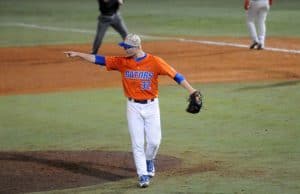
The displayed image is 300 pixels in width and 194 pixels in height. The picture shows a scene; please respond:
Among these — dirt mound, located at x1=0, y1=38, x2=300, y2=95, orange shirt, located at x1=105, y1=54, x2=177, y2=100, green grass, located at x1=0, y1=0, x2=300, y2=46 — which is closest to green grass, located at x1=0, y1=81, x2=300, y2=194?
orange shirt, located at x1=105, y1=54, x2=177, y2=100

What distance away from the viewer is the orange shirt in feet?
32.3

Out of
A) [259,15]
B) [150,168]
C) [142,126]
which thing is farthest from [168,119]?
[259,15]

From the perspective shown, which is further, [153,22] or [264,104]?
[153,22]

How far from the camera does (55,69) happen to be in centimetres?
2223

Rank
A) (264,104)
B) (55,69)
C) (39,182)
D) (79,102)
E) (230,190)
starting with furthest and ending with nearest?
(55,69)
(79,102)
(264,104)
(39,182)
(230,190)

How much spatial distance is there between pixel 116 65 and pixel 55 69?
1241 centimetres

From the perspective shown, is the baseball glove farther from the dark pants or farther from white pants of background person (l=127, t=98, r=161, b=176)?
the dark pants

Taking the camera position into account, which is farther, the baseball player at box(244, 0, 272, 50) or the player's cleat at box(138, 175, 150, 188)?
the baseball player at box(244, 0, 272, 50)

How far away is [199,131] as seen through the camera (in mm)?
13453

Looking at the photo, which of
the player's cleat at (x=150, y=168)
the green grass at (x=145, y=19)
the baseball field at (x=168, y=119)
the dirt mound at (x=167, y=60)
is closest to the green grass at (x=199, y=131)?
the baseball field at (x=168, y=119)

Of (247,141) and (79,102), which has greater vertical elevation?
(247,141)

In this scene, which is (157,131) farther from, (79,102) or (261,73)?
(261,73)

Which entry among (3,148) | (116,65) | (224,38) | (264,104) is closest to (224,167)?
(116,65)

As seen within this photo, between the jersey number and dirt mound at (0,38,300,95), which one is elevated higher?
the jersey number
